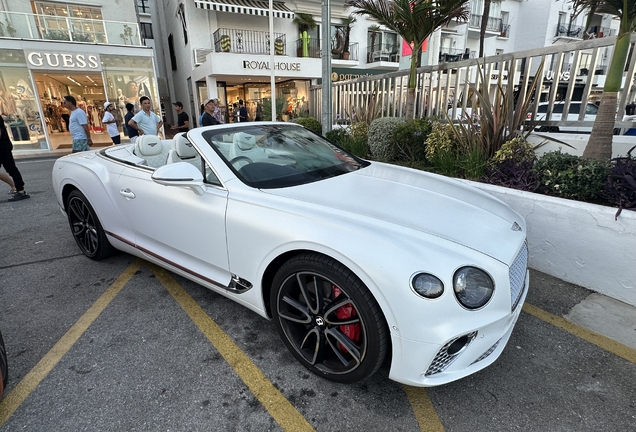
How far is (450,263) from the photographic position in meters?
1.65

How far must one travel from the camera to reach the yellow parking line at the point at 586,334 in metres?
2.30

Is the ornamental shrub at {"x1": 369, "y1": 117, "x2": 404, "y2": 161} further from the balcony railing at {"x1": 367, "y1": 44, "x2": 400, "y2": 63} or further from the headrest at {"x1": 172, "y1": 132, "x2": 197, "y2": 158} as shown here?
the balcony railing at {"x1": 367, "y1": 44, "x2": 400, "y2": 63}

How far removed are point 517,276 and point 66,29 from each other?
17.5 meters

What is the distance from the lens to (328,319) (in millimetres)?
1942

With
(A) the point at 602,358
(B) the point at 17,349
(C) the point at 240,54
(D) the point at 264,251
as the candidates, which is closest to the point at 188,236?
(D) the point at 264,251

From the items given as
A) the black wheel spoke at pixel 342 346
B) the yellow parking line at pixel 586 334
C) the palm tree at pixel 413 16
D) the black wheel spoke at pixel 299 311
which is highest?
the palm tree at pixel 413 16

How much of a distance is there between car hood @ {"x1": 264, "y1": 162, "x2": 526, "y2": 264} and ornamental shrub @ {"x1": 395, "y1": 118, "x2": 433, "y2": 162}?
9.54 feet

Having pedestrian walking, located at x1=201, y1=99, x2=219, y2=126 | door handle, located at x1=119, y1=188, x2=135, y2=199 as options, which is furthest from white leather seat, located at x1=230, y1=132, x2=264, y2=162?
pedestrian walking, located at x1=201, y1=99, x2=219, y2=126

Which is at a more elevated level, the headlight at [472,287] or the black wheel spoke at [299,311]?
the headlight at [472,287]

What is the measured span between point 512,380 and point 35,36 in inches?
706

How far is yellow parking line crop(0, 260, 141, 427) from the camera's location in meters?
1.94

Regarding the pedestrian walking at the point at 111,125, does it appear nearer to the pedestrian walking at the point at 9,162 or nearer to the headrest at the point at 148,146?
the pedestrian walking at the point at 9,162

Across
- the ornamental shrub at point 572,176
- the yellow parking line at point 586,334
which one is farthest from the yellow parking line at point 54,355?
the ornamental shrub at point 572,176

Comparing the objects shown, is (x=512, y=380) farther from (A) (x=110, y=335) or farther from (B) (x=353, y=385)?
(A) (x=110, y=335)
